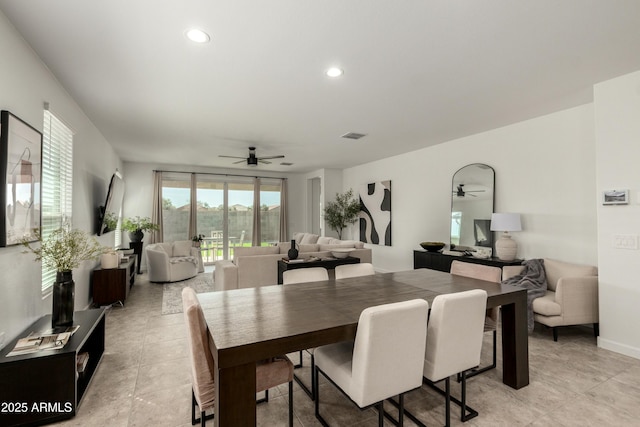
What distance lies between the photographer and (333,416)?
6.71 ft

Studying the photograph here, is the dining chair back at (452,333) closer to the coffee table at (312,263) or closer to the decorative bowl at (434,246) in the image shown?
the coffee table at (312,263)

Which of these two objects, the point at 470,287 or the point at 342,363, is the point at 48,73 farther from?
the point at 470,287

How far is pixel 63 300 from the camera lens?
2395mm

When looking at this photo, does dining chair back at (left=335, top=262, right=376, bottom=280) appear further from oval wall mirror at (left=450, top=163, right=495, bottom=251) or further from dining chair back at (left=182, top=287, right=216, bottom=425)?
oval wall mirror at (left=450, top=163, right=495, bottom=251)

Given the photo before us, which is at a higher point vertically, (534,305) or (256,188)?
(256,188)

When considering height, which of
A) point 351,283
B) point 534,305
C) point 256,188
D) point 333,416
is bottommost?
point 333,416

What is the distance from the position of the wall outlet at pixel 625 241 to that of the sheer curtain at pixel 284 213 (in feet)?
23.5

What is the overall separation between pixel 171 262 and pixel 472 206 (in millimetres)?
5771

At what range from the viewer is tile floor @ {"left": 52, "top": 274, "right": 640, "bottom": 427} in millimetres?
2008

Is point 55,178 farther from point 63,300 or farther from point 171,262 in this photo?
point 171,262

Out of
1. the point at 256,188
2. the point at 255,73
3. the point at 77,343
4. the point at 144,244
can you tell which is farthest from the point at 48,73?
the point at 256,188

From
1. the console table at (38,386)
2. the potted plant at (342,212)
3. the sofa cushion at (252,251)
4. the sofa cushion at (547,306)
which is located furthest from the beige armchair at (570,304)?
the potted plant at (342,212)

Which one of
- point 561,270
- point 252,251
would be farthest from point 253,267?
point 561,270

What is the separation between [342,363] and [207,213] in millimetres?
7196
